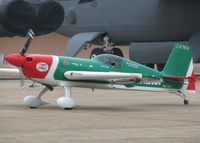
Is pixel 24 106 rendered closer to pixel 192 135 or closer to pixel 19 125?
pixel 19 125

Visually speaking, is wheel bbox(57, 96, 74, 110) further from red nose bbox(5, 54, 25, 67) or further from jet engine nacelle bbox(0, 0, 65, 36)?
jet engine nacelle bbox(0, 0, 65, 36)

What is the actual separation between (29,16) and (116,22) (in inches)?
174

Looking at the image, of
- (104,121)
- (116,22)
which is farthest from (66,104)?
(116,22)

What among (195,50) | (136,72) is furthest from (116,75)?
(195,50)

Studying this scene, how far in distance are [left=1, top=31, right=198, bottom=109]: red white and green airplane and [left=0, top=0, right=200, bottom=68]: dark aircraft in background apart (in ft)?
38.5

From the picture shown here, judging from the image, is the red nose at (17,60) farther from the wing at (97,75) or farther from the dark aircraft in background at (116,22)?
the dark aircraft in background at (116,22)

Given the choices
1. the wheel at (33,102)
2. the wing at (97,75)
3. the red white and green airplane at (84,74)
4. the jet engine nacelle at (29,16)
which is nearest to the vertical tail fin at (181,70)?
the red white and green airplane at (84,74)

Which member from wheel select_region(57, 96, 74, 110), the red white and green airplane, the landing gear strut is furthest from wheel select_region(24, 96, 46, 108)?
the landing gear strut

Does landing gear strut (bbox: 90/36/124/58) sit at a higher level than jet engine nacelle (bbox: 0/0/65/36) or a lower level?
lower

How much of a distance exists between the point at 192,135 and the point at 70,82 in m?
5.99

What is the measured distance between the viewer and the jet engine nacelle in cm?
2918

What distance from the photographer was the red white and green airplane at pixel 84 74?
16938 millimetres

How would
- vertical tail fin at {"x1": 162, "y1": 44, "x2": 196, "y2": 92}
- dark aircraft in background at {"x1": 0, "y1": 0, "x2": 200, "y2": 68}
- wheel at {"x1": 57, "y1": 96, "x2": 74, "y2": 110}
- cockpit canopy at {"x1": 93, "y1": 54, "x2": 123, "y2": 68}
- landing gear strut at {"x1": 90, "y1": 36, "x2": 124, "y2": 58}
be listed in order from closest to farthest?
wheel at {"x1": 57, "y1": 96, "x2": 74, "y2": 110} → cockpit canopy at {"x1": 93, "y1": 54, "x2": 123, "y2": 68} → vertical tail fin at {"x1": 162, "y1": 44, "x2": 196, "y2": 92} → dark aircraft in background at {"x1": 0, "y1": 0, "x2": 200, "y2": 68} → landing gear strut at {"x1": 90, "y1": 36, "x2": 124, "y2": 58}

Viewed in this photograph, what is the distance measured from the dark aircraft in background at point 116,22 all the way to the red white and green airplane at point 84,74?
11748 millimetres
